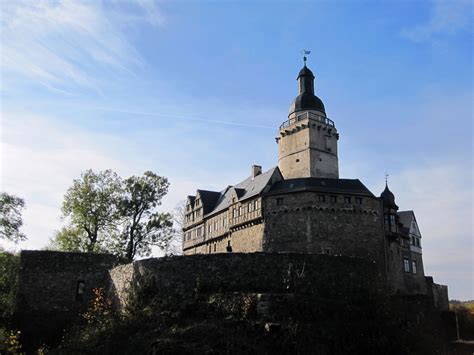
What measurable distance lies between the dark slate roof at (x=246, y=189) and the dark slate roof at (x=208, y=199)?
1.46 feet

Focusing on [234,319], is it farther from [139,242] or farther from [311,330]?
[139,242]

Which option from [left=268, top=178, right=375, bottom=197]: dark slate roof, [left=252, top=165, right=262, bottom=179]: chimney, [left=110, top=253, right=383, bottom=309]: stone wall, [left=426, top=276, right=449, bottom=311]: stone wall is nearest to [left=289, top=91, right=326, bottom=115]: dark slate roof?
[left=252, top=165, right=262, bottom=179]: chimney

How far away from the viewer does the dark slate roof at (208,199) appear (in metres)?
50.6

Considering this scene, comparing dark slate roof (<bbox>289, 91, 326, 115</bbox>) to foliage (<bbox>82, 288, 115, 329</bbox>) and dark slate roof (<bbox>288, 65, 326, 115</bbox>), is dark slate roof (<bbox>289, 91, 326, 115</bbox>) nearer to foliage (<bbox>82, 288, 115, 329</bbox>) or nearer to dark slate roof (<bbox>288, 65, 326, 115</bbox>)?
dark slate roof (<bbox>288, 65, 326, 115</bbox>)

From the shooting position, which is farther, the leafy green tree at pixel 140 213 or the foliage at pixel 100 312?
the leafy green tree at pixel 140 213

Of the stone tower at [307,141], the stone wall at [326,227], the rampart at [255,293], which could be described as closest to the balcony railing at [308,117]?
the stone tower at [307,141]

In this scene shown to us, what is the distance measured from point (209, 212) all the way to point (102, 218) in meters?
11.4

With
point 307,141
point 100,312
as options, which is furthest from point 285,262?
point 307,141

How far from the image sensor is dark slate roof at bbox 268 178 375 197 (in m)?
38.8

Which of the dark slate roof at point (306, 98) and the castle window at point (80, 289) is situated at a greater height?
the dark slate roof at point (306, 98)

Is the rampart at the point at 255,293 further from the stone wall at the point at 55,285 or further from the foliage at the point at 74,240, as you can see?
the foliage at the point at 74,240

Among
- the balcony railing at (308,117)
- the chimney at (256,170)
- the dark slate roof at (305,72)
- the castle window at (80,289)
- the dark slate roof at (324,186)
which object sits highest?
the dark slate roof at (305,72)

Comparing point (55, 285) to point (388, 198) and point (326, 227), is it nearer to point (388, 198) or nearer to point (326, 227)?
point (326, 227)

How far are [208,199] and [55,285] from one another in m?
24.7
